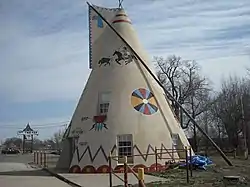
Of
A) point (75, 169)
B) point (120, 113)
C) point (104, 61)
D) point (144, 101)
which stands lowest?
point (75, 169)

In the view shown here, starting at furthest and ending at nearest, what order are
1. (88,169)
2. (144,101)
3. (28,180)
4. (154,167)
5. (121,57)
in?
1. (121,57)
2. (144,101)
3. (88,169)
4. (154,167)
5. (28,180)

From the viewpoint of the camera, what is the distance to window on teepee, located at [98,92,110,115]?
1004 inches

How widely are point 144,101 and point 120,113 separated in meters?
1.72

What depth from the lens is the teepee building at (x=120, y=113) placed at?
2409 centimetres

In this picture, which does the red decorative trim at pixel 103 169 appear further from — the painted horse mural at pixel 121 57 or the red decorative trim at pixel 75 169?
the painted horse mural at pixel 121 57

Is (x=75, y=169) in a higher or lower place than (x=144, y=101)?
lower

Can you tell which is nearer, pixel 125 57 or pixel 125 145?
pixel 125 145

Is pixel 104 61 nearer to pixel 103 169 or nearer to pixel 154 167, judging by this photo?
pixel 103 169

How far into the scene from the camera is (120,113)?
24.8 meters

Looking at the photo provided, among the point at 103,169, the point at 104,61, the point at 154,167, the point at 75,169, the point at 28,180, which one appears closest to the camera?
the point at 28,180

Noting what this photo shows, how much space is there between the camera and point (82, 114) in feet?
85.7

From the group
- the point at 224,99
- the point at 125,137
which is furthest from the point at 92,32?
the point at 224,99

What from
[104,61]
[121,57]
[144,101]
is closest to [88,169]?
[144,101]

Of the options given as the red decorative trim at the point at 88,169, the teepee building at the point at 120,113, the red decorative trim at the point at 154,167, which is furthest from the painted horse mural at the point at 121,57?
the red decorative trim at the point at 154,167
